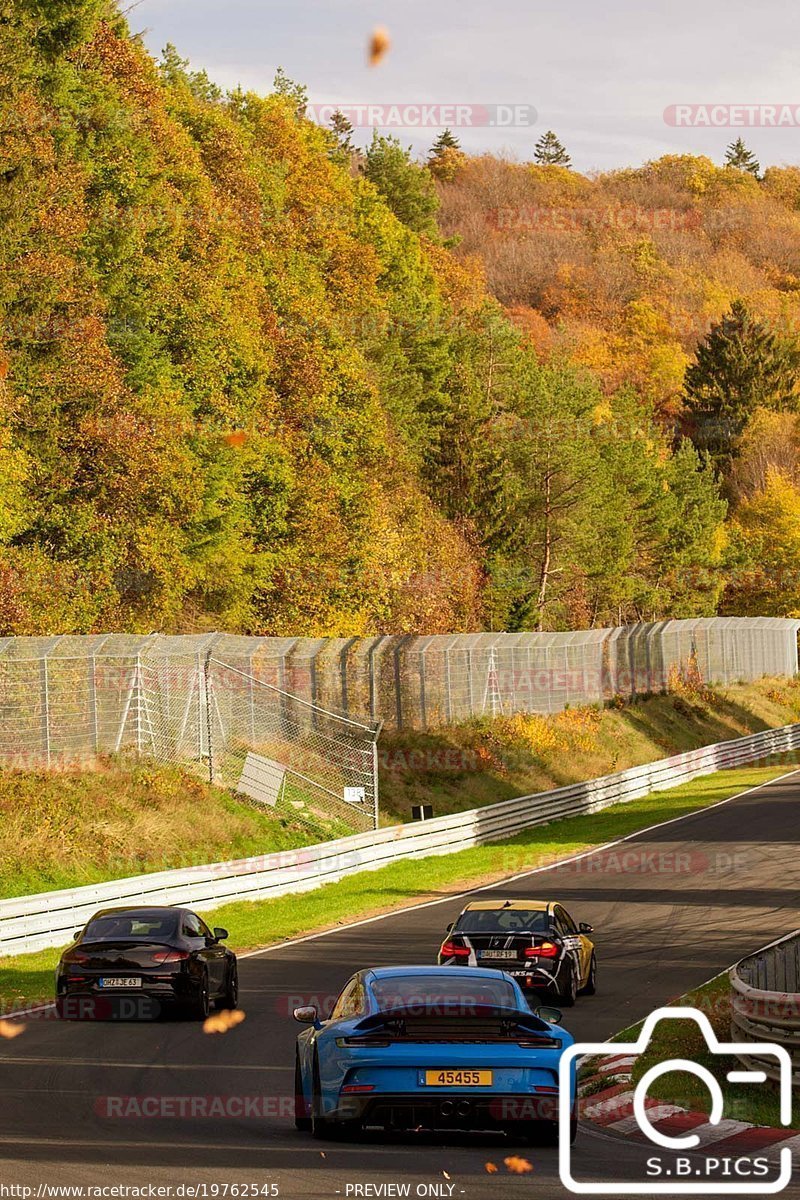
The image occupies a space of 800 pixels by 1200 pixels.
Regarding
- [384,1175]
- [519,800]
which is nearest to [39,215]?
[519,800]

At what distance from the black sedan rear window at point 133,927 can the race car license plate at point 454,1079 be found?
874cm

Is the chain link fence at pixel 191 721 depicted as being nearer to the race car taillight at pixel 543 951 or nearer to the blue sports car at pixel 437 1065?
the race car taillight at pixel 543 951

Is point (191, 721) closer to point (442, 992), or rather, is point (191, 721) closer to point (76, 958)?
point (76, 958)

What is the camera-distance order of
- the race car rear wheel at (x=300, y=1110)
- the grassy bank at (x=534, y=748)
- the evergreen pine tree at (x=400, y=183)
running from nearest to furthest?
the race car rear wheel at (x=300, y=1110), the grassy bank at (x=534, y=748), the evergreen pine tree at (x=400, y=183)

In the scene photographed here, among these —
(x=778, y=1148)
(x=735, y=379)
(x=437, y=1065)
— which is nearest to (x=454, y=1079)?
(x=437, y=1065)

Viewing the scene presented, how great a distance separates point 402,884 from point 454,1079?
25057mm

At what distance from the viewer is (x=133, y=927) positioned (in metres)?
18.9

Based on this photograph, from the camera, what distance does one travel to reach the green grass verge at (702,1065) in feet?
43.4

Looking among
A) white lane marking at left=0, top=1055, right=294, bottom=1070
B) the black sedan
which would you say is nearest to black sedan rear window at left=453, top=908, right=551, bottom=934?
the black sedan

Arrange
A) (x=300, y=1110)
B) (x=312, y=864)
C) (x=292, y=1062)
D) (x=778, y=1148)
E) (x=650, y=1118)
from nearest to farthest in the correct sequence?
(x=300, y=1110), (x=778, y=1148), (x=650, y=1118), (x=292, y=1062), (x=312, y=864)

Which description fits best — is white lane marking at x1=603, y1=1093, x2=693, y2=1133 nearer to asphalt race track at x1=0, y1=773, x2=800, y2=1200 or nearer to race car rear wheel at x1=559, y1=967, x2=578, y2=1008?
asphalt race track at x1=0, y1=773, x2=800, y2=1200

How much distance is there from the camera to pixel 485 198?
19012cm

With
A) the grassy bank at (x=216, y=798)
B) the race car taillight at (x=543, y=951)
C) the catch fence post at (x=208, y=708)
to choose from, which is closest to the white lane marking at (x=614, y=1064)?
the race car taillight at (x=543, y=951)

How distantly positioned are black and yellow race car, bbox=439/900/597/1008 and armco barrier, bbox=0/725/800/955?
7.56m
